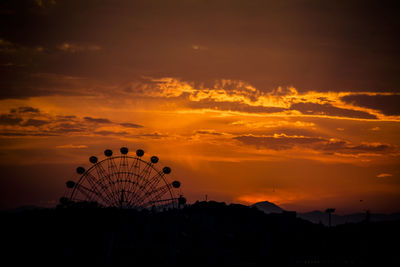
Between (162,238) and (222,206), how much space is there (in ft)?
133

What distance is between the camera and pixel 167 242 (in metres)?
A: 87.7

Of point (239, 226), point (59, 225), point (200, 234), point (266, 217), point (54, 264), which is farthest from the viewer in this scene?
point (266, 217)

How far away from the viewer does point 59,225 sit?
86625mm

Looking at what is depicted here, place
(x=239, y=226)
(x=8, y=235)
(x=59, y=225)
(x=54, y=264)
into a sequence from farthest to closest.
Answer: (x=239, y=226) < (x=59, y=225) < (x=8, y=235) < (x=54, y=264)

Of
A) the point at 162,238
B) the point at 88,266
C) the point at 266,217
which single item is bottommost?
the point at 88,266

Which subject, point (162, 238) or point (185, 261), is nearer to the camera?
point (185, 261)

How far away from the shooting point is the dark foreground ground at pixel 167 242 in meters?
75.9

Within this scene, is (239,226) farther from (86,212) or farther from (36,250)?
(36,250)

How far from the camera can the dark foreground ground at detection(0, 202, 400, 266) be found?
249 feet

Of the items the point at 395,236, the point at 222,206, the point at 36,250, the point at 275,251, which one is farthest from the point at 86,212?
the point at 395,236

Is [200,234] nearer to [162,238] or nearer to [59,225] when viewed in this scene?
[162,238]

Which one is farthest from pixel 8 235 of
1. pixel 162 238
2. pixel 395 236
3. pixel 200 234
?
pixel 395 236

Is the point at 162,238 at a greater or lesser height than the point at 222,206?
lesser

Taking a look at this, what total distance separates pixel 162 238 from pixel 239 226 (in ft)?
95.3
